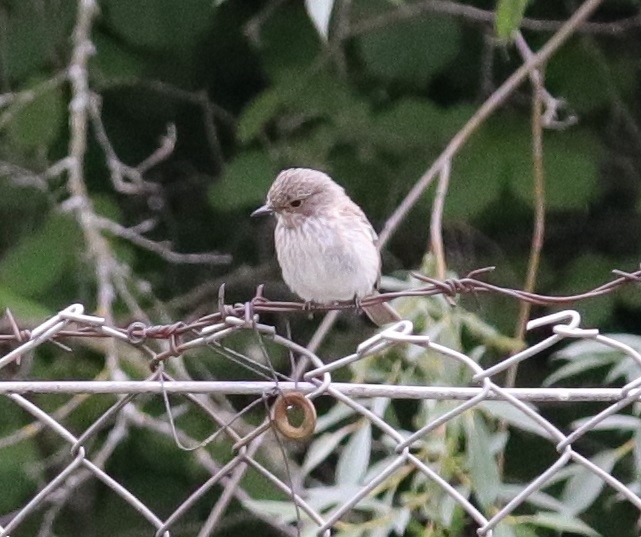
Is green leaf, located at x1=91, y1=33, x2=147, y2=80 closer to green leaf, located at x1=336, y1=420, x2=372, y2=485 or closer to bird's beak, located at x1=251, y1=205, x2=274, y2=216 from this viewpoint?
bird's beak, located at x1=251, y1=205, x2=274, y2=216

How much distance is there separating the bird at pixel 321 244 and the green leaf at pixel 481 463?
1.62 ft

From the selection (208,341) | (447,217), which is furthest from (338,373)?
(208,341)

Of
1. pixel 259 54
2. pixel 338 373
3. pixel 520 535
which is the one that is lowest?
pixel 338 373

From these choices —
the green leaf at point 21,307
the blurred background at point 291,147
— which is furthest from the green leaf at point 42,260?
the green leaf at point 21,307

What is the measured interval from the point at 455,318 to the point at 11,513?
1.86 metres

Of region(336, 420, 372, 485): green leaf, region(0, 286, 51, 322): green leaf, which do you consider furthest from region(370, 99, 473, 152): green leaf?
region(336, 420, 372, 485): green leaf

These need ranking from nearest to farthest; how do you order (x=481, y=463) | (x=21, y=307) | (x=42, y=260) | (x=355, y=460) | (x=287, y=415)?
1. (x=287, y=415)
2. (x=481, y=463)
3. (x=355, y=460)
4. (x=21, y=307)
5. (x=42, y=260)

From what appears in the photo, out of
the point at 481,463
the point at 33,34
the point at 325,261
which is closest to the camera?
the point at 481,463

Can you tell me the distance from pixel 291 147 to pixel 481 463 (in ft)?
6.47

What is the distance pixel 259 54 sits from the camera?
4953mm

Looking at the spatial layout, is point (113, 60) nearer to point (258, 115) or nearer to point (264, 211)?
point (258, 115)

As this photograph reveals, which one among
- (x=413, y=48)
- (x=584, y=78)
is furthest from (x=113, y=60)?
(x=584, y=78)

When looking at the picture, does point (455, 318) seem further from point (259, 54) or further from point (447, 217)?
point (259, 54)

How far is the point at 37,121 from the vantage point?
15.4 feet
